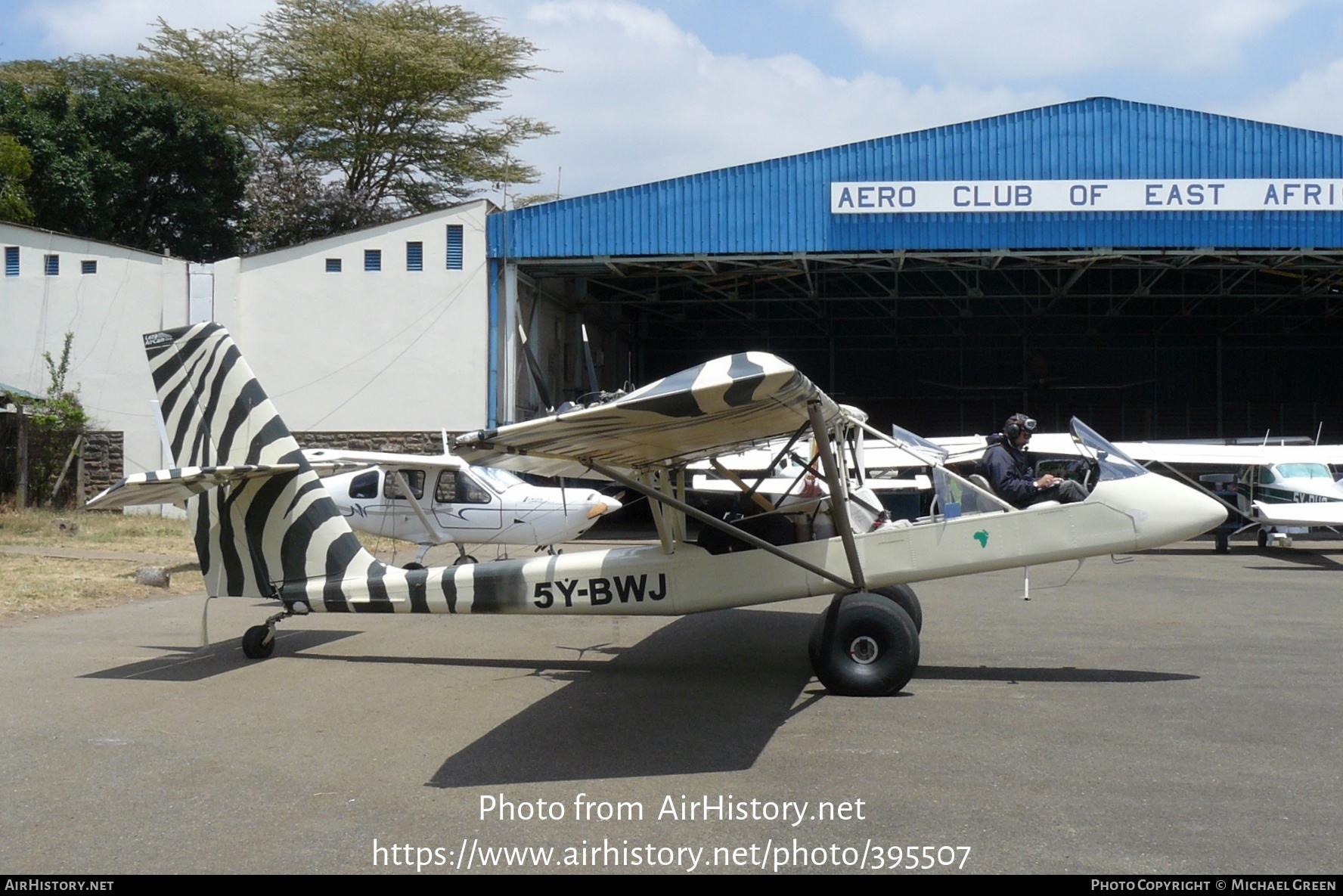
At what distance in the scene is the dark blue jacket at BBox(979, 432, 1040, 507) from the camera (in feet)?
28.3

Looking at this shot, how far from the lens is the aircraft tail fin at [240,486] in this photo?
933cm

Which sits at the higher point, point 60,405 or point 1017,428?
point 60,405

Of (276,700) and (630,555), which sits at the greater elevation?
(630,555)

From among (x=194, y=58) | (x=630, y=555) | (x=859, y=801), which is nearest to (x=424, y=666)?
(x=630, y=555)

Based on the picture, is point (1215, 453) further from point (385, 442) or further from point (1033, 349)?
point (1033, 349)

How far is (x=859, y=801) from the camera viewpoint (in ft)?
17.7

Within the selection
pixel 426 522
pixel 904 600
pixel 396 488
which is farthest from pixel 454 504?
pixel 904 600

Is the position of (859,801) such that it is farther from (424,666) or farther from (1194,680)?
(424,666)

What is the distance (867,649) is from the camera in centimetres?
784

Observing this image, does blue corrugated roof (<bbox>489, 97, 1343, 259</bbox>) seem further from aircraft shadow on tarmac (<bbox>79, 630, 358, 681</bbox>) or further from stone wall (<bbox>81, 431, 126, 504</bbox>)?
aircraft shadow on tarmac (<bbox>79, 630, 358, 681</bbox>)

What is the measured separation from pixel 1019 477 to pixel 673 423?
3.23 metres

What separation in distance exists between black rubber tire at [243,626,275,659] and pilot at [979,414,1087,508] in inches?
257

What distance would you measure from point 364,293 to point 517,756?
2181 cm

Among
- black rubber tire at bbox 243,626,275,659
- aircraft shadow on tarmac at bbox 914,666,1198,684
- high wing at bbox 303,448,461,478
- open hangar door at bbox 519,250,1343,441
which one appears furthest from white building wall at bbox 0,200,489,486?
aircraft shadow on tarmac at bbox 914,666,1198,684
